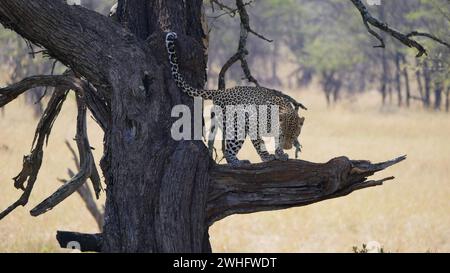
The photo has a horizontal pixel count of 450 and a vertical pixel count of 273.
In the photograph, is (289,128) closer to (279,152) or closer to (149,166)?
(279,152)

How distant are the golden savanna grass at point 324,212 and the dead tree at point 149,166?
642 cm

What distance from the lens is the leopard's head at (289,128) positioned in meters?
6.67

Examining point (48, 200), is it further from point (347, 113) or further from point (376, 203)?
point (347, 113)

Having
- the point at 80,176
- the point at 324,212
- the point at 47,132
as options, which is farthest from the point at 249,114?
the point at 324,212

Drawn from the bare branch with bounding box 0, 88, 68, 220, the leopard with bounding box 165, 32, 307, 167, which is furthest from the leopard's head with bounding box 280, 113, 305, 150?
the bare branch with bounding box 0, 88, 68, 220

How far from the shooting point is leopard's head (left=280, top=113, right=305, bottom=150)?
6.67 meters

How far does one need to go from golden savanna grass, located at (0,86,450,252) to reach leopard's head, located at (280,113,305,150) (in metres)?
6.10

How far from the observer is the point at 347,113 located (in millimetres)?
32219

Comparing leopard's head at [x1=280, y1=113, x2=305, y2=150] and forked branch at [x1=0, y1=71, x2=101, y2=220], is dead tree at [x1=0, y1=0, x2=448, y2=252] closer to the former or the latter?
forked branch at [x1=0, y1=71, x2=101, y2=220]

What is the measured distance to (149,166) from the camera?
577 cm

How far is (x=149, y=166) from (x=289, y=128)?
1.56 meters

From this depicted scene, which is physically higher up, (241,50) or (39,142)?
(241,50)

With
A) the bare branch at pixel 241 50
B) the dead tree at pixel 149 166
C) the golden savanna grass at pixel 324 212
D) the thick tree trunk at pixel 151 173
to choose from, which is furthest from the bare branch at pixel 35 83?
the golden savanna grass at pixel 324 212

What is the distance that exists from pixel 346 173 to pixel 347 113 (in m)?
→ 26.9
